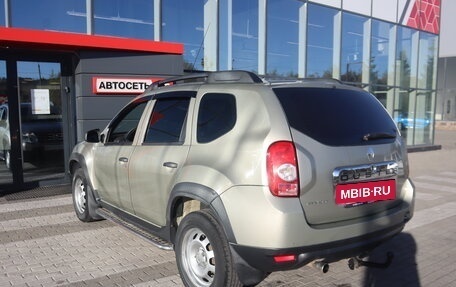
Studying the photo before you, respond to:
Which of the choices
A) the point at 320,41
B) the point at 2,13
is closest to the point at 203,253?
the point at 2,13

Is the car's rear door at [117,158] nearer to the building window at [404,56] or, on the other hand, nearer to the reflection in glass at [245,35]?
the reflection in glass at [245,35]

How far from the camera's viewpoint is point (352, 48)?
14.5 meters

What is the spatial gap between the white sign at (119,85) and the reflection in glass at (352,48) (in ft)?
25.9

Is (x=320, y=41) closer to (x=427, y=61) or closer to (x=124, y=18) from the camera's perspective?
(x=427, y=61)

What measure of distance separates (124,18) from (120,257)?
628 centimetres

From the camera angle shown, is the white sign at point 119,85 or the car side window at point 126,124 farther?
the white sign at point 119,85

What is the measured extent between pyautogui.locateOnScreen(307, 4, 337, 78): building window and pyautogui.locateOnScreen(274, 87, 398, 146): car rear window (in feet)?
32.1

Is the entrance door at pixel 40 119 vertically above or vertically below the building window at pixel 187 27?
below

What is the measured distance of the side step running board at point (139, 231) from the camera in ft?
12.6

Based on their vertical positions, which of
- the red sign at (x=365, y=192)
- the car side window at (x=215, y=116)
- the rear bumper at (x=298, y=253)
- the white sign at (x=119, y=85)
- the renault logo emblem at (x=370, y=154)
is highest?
the white sign at (x=119, y=85)

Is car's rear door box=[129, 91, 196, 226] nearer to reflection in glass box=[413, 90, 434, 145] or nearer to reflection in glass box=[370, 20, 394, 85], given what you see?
reflection in glass box=[370, 20, 394, 85]

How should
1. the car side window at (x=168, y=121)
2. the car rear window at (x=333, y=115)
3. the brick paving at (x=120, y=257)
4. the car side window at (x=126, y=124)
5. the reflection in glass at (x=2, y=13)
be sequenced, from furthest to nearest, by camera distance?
the reflection in glass at (x=2, y=13), the car side window at (x=126, y=124), the brick paving at (x=120, y=257), the car side window at (x=168, y=121), the car rear window at (x=333, y=115)

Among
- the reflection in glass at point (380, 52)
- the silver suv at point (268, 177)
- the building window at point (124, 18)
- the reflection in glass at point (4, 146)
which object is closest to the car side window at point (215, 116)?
the silver suv at point (268, 177)

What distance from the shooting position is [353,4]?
46.2 feet
